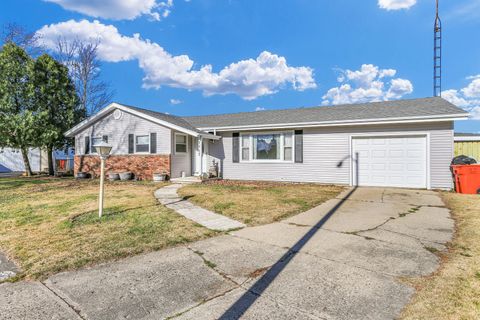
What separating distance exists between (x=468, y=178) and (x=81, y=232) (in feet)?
38.7

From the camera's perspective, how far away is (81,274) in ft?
10.7

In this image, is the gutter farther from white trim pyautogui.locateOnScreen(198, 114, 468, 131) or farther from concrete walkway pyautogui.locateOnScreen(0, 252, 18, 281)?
concrete walkway pyautogui.locateOnScreen(0, 252, 18, 281)

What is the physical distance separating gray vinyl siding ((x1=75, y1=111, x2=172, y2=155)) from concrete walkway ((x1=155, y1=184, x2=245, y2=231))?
5787mm

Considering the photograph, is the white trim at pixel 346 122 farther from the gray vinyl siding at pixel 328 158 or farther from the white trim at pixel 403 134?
the white trim at pixel 403 134

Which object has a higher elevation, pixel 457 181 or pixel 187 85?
pixel 187 85

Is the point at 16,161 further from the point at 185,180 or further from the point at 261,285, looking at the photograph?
the point at 261,285

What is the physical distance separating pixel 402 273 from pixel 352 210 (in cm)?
368

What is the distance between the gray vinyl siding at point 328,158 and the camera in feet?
33.9

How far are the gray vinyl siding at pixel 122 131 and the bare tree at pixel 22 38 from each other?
8.74m

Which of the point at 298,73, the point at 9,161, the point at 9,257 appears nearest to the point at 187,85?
the point at 298,73

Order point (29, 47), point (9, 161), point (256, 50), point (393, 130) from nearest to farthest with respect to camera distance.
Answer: point (393, 130) → point (29, 47) → point (9, 161) → point (256, 50)

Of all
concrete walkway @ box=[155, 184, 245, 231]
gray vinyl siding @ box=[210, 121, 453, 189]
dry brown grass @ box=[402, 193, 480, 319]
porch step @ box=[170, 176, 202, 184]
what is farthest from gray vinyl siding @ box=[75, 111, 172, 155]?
dry brown grass @ box=[402, 193, 480, 319]

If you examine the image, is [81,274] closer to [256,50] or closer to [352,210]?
[352,210]

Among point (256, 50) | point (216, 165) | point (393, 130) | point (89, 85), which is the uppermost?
point (256, 50)
